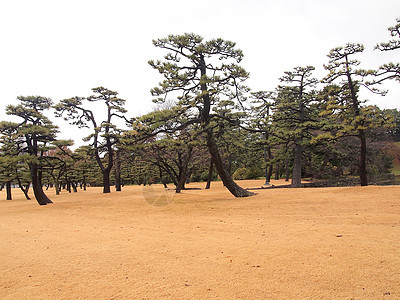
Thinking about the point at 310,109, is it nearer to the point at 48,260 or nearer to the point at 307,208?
the point at 307,208

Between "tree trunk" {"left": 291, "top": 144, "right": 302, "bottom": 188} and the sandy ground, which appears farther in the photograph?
"tree trunk" {"left": 291, "top": 144, "right": 302, "bottom": 188}

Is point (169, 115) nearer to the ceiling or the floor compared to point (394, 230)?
nearer to the ceiling

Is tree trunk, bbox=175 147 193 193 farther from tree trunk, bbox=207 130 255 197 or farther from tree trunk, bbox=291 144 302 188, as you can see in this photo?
tree trunk, bbox=291 144 302 188

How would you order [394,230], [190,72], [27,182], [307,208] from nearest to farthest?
[394,230], [307,208], [190,72], [27,182]

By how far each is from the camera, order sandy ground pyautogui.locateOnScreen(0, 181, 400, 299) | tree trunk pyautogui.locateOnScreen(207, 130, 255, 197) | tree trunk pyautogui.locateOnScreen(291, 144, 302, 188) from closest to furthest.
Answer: sandy ground pyautogui.locateOnScreen(0, 181, 400, 299) → tree trunk pyautogui.locateOnScreen(207, 130, 255, 197) → tree trunk pyautogui.locateOnScreen(291, 144, 302, 188)

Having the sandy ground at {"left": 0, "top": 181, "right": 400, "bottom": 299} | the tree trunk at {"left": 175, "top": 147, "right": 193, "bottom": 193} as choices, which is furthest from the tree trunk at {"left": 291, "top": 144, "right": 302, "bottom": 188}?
the sandy ground at {"left": 0, "top": 181, "right": 400, "bottom": 299}

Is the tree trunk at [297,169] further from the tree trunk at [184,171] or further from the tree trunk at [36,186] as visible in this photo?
the tree trunk at [36,186]

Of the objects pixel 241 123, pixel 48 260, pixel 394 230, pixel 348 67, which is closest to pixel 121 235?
pixel 48 260

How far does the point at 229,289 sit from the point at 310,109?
16490 mm

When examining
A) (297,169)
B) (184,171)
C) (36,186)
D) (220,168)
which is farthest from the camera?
(297,169)

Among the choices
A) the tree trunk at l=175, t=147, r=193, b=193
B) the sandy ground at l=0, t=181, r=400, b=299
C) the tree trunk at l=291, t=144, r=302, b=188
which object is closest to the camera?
the sandy ground at l=0, t=181, r=400, b=299

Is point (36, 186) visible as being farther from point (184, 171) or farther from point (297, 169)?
point (297, 169)

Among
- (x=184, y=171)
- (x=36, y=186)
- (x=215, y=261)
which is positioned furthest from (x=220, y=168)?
(x=36, y=186)

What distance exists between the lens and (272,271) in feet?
9.68
